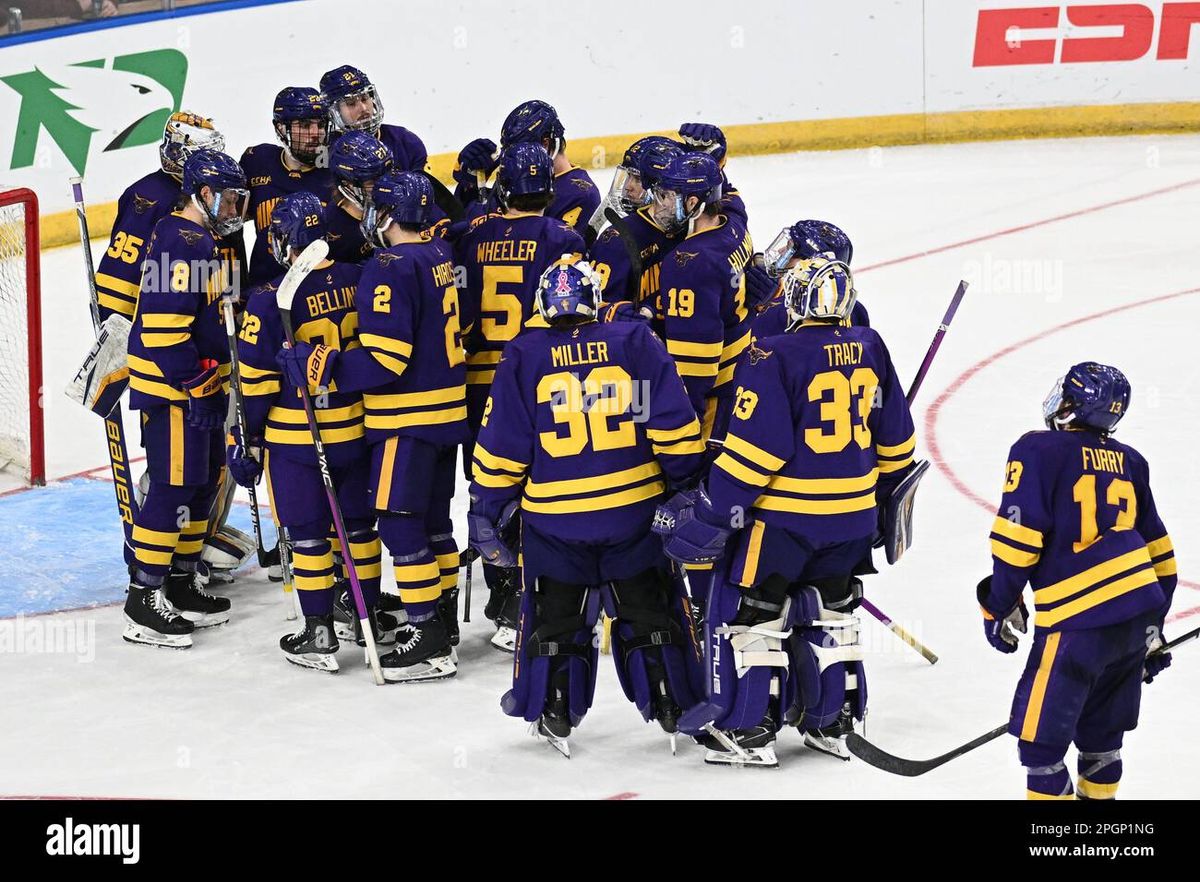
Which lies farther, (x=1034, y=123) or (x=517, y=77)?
(x=1034, y=123)

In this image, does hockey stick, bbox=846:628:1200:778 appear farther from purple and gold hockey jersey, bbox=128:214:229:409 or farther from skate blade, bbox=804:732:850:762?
purple and gold hockey jersey, bbox=128:214:229:409

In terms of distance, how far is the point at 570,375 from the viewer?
4.98 m

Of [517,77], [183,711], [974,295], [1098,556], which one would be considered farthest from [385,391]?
[517,77]

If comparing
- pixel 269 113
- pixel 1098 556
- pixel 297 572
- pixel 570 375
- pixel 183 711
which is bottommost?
pixel 183 711

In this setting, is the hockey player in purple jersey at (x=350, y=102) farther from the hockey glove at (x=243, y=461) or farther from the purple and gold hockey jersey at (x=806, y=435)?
the purple and gold hockey jersey at (x=806, y=435)

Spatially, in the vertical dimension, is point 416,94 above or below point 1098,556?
above

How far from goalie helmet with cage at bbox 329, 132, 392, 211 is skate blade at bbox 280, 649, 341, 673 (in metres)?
1.51

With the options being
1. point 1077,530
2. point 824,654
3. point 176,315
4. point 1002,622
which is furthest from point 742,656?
point 176,315

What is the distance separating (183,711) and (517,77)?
7.85 meters

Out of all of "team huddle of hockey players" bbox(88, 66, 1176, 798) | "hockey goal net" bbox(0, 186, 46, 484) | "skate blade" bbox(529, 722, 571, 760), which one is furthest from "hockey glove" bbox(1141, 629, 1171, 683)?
"hockey goal net" bbox(0, 186, 46, 484)

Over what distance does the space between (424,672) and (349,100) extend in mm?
2175

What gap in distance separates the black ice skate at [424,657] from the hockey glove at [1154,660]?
235cm

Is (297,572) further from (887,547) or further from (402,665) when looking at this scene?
(887,547)

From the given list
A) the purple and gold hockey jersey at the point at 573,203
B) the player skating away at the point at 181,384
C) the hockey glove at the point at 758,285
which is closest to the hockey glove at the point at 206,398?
the player skating away at the point at 181,384
